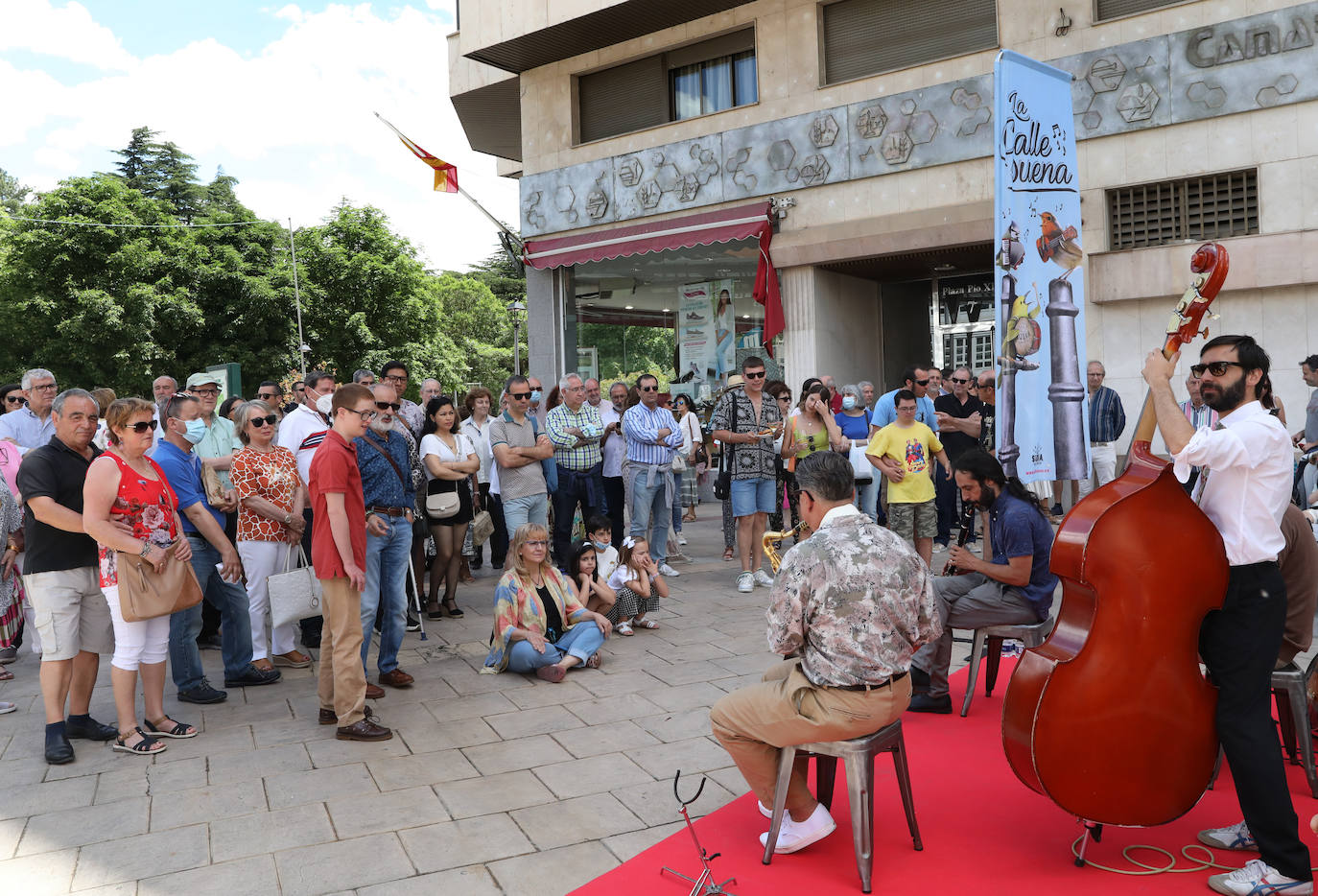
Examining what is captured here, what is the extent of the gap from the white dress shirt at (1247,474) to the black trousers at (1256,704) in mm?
88

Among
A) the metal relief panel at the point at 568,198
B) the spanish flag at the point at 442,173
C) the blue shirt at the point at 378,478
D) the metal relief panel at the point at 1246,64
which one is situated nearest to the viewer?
the blue shirt at the point at 378,478

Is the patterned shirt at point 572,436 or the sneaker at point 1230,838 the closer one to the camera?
the sneaker at point 1230,838

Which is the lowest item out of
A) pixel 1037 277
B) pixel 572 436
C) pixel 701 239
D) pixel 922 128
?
pixel 572 436

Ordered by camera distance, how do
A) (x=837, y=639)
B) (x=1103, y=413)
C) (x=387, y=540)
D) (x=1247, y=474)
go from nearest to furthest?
(x=1247, y=474)
(x=837, y=639)
(x=387, y=540)
(x=1103, y=413)

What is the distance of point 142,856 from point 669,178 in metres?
12.6

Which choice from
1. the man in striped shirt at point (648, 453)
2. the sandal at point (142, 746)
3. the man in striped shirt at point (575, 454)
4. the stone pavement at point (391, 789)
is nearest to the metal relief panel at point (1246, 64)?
the man in striped shirt at point (648, 453)

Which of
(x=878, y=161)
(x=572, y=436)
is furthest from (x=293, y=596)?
(x=878, y=161)

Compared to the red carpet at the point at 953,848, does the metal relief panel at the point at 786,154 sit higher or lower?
higher

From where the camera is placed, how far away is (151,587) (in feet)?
16.9

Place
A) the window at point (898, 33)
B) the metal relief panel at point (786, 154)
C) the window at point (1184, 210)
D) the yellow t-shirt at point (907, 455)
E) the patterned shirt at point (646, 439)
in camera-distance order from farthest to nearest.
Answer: the metal relief panel at point (786, 154), the window at point (898, 33), the window at point (1184, 210), the patterned shirt at point (646, 439), the yellow t-shirt at point (907, 455)

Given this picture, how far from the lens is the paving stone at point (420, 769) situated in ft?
15.4

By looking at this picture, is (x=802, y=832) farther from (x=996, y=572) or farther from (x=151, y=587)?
(x=151, y=587)

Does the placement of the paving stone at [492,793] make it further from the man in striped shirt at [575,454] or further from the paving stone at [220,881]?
the man in striped shirt at [575,454]

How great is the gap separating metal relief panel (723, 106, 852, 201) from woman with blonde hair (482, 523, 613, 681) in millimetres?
8777
